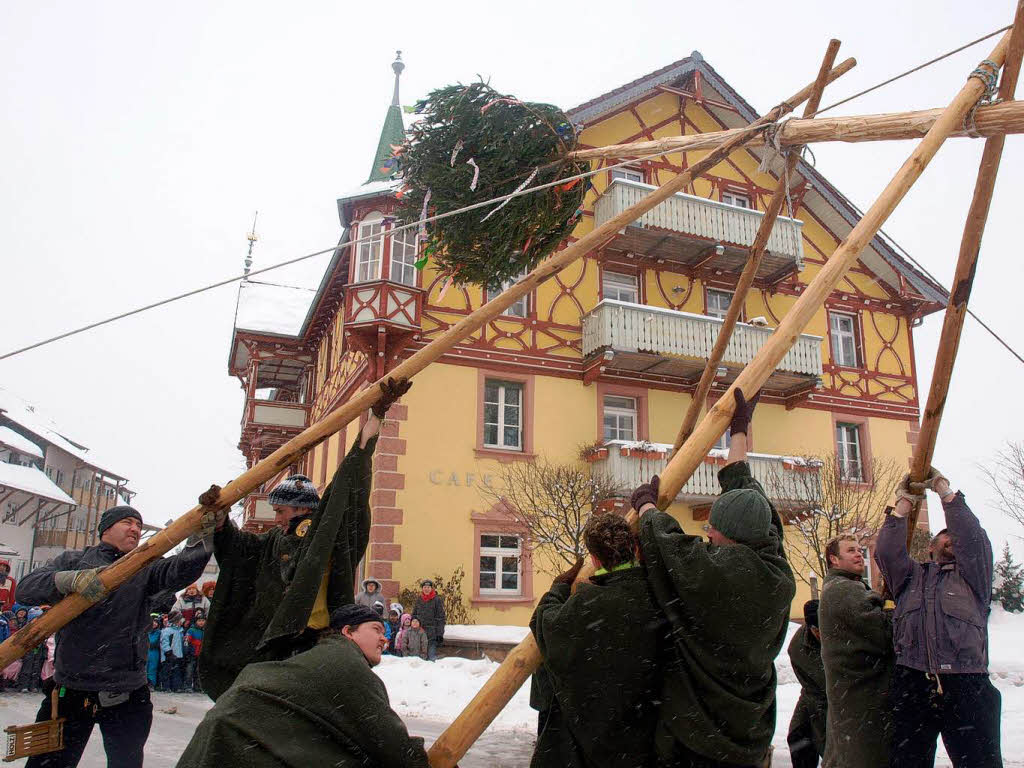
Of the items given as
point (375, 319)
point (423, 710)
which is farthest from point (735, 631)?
point (375, 319)

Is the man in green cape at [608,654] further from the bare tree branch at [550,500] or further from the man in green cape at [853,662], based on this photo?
the bare tree branch at [550,500]

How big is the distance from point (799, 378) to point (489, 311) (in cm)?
1607

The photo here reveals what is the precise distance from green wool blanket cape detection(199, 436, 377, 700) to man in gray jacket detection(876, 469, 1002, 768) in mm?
2797

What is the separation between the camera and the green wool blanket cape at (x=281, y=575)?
10.4 feet

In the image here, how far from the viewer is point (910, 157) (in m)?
3.58

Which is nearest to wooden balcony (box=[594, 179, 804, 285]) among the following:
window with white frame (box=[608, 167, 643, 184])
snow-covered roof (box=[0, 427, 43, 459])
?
window with white frame (box=[608, 167, 643, 184])

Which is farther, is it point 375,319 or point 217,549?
point 375,319

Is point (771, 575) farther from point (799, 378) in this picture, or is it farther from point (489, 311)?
point (799, 378)

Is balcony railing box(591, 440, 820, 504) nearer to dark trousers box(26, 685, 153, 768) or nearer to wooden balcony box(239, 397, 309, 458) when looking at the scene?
wooden balcony box(239, 397, 309, 458)

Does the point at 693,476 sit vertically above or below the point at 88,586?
above

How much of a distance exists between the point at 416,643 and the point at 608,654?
11.1 metres

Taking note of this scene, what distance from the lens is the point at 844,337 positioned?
20.6m

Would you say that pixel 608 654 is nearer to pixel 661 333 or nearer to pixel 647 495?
pixel 647 495

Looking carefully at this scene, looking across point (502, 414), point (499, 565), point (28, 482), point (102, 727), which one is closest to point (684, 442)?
point (102, 727)
